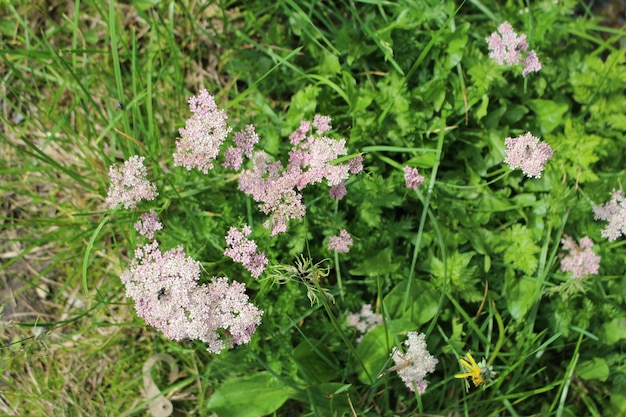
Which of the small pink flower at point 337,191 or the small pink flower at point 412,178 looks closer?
the small pink flower at point 337,191

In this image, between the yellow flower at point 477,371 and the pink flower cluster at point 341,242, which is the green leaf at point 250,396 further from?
the yellow flower at point 477,371

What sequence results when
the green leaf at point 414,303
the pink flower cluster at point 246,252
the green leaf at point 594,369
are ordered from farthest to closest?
the green leaf at point 594,369 < the green leaf at point 414,303 < the pink flower cluster at point 246,252

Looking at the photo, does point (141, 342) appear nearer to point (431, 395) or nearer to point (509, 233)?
point (431, 395)

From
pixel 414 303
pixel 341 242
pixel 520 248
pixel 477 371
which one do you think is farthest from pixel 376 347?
pixel 520 248

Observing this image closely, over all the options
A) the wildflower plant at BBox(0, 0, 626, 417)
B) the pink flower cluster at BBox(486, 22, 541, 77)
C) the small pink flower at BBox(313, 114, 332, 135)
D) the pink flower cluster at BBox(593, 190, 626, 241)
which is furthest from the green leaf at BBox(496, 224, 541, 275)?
the small pink flower at BBox(313, 114, 332, 135)

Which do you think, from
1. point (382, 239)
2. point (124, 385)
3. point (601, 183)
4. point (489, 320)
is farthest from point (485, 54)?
Result: point (124, 385)

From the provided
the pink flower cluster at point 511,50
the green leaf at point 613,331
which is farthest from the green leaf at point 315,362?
the pink flower cluster at point 511,50
